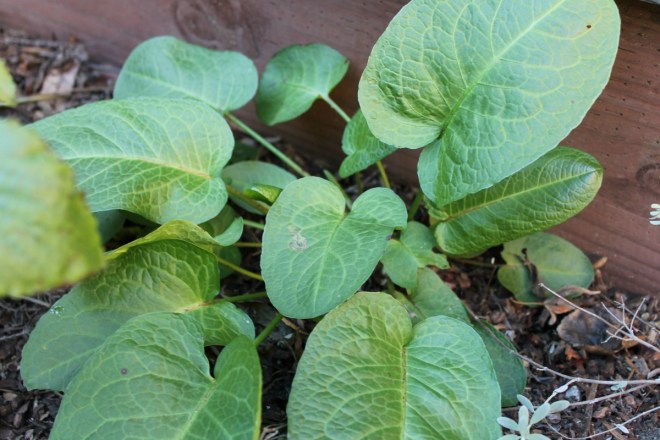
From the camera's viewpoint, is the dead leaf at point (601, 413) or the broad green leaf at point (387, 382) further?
the dead leaf at point (601, 413)

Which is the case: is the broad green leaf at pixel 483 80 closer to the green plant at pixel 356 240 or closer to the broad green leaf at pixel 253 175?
the green plant at pixel 356 240

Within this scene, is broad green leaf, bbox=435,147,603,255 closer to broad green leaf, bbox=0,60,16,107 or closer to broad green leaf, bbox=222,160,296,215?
broad green leaf, bbox=222,160,296,215

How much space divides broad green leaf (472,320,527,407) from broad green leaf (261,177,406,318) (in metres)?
0.32

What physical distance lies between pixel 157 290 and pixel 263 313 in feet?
0.88

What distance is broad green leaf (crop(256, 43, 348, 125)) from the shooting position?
4.78 ft

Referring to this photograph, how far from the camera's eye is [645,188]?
1.29 metres

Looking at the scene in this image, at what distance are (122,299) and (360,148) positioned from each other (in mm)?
540

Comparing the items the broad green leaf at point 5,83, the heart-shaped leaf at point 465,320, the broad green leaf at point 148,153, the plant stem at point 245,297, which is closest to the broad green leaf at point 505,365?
the heart-shaped leaf at point 465,320

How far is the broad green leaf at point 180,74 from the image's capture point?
1.48 meters

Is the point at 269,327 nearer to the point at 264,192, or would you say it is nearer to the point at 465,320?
the point at 264,192

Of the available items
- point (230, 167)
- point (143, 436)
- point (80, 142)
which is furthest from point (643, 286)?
point (80, 142)

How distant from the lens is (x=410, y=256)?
4.16ft

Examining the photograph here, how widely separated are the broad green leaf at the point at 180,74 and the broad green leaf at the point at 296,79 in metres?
0.09

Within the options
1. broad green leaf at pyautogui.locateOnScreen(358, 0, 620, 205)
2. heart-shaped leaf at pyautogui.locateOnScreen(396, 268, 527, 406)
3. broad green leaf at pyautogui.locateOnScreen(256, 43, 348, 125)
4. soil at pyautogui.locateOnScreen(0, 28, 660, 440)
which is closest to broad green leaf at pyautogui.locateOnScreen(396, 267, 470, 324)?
heart-shaped leaf at pyautogui.locateOnScreen(396, 268, 527, 406)
